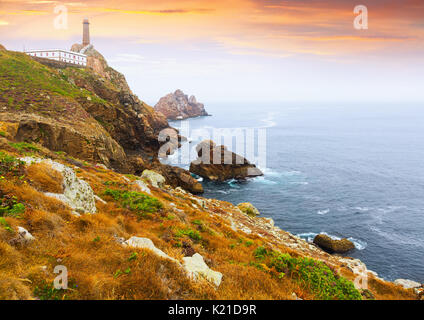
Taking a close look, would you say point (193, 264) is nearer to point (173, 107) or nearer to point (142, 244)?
point (142, 244)

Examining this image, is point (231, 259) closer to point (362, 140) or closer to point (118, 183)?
point (118, 183)

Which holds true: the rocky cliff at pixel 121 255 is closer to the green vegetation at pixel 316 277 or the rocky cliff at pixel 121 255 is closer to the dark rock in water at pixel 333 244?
the green vegetation at pixel 316 277

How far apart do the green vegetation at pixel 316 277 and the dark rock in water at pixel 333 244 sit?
26.2m

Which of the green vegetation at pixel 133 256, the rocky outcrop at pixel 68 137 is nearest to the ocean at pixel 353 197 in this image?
the rocky outcrop at pixel 68 137

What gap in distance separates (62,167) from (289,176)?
192 feet

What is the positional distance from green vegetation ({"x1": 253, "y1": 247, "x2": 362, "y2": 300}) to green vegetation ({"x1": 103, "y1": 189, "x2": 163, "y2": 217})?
24.1ft

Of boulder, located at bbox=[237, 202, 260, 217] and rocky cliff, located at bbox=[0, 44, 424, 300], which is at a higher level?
rocky cliff, located at bbox=[0, 44, 424, 300]

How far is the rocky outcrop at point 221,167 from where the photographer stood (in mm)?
61688

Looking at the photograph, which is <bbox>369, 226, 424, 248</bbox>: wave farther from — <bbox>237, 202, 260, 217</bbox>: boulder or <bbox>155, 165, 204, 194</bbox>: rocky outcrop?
<bbox>155, 165, 204, 194</bbox>: rocky outcrop

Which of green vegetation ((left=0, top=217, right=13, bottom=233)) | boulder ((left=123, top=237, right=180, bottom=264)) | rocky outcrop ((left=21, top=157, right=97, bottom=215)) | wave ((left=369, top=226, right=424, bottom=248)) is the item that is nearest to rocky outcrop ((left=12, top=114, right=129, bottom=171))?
rocky outcrop ((left=21, top=157, right=97, bottom=215))

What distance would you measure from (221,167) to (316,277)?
52.7 metres

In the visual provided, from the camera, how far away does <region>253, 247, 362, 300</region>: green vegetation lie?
8.83 m
